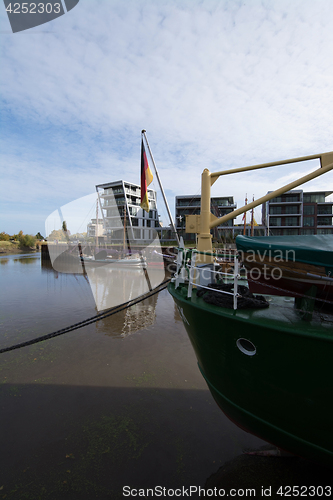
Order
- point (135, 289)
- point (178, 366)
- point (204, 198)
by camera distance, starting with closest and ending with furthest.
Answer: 1. point (204, 198)
2. point (178, 366)
3. point (135, 289)

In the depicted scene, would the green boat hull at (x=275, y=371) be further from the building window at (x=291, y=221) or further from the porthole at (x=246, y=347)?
the building window at (x=291, y=221)

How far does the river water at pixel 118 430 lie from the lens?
4.05 meters

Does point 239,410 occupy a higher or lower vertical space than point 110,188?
lower

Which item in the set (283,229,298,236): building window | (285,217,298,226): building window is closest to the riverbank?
(283,229,298,236): building window

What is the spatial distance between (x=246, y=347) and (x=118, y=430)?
3.56 metres

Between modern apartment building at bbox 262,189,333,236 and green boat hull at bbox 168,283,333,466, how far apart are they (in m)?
53.4

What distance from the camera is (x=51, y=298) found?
17688 mm

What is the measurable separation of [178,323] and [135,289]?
33.8ft

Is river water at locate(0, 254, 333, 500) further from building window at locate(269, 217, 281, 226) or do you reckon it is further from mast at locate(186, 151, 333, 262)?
building window at locate(269, 217, 281, 226)

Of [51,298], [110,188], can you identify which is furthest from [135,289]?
[110,188]

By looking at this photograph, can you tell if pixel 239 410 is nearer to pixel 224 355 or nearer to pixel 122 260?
pixel 224 355

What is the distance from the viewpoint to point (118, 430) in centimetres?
507

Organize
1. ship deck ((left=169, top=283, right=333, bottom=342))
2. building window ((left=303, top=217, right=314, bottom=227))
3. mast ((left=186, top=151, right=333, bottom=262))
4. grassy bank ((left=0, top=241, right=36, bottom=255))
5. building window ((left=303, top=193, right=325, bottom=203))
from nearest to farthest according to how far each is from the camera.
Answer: ship deck ((left=169, top=283, right=333, bottom=342)) < mast ((left=186, top=151, right=333, bottom=262)) < building window ((left=303, top=217, right=314, bottom=227)) < building window ((left=303, top=193, right=325, bottom=203)) < grassy bank ((left=0, top=241, right=36, bottom=255))

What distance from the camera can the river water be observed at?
4.05 m
